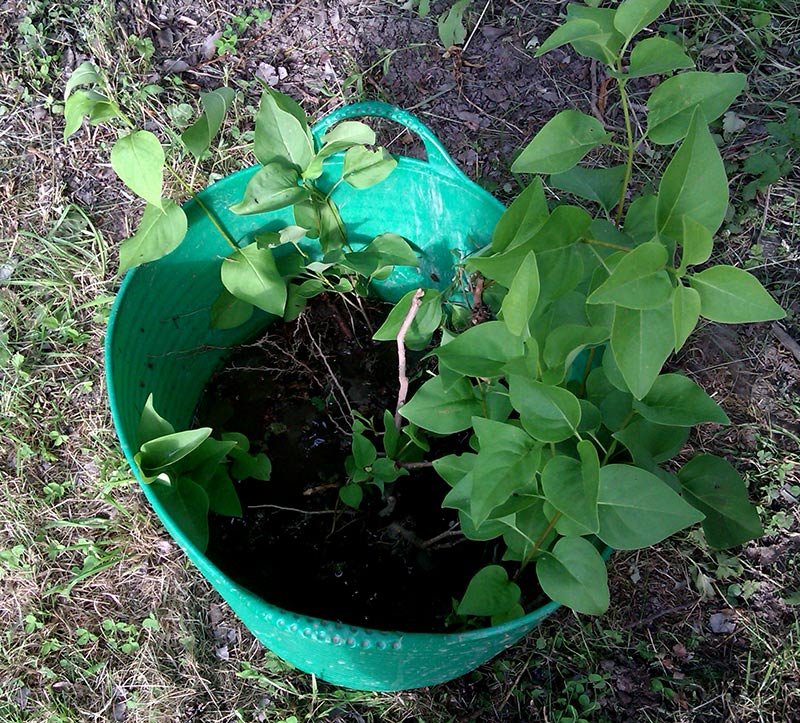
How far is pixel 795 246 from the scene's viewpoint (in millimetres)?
1774

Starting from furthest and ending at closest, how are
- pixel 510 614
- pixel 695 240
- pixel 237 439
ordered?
pixel 237 439
pixel 510 614
pixel 695 240

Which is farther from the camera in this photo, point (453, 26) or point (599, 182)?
point (453, 26)

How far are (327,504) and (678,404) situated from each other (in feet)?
2.43

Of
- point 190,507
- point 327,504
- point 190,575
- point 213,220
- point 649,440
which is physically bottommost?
point 190,575

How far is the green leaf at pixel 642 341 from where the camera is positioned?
723 millimetres

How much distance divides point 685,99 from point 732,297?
281mm

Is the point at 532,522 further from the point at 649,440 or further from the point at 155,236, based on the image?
the point at 155,236

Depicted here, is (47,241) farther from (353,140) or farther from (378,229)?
(353,140)

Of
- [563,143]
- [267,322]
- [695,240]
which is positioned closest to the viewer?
[695,240]

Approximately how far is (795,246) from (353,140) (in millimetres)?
1210

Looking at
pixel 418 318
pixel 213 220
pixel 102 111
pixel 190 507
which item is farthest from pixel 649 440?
pixel 102 111

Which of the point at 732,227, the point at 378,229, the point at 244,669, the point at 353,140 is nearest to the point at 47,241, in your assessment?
the point at 378,229

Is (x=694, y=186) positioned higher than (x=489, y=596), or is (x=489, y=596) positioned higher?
(x=694, y=186)

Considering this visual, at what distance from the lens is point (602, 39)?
0.86m
